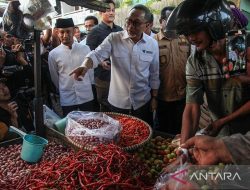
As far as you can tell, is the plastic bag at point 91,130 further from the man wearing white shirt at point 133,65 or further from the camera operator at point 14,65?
the camera operator at point 14,65

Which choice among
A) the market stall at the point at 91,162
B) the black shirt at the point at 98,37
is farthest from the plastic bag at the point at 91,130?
the black shirt at the point at 98,37

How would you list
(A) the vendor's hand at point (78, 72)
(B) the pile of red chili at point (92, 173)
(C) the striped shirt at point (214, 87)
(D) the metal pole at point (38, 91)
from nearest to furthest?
(B) the pile of red chili at point (92, 173) → (C) the striped shirt at point (214, 87) → (D) the metal pole at point (38, 91) → (A) the vendor's hand at point (78, 72)

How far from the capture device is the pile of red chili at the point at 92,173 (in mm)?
1935

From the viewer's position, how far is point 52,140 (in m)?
3.13

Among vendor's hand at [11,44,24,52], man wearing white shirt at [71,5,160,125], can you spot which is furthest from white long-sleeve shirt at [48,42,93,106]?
man wearing white shirt at [71,5,160,125]

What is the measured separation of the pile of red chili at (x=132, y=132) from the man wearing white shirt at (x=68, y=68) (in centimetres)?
139

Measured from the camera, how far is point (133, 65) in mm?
3857

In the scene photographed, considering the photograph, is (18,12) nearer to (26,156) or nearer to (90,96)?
(26,156)

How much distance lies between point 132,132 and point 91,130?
1.74 feet

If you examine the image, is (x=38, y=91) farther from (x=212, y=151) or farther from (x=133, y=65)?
(x=212, y=151)

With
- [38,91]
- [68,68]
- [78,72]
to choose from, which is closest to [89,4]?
[78,72]

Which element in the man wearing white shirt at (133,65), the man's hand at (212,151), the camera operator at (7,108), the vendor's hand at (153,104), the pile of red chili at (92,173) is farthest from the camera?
the vendor's hand at (153,104)

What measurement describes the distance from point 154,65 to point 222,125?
183 cm

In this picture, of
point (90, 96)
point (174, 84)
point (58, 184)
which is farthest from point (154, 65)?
point (58, 184)
